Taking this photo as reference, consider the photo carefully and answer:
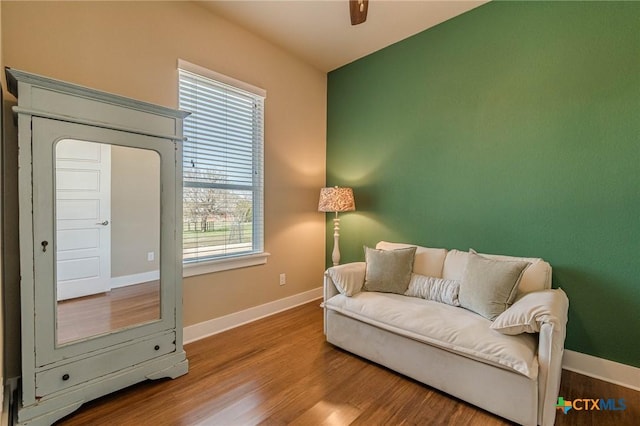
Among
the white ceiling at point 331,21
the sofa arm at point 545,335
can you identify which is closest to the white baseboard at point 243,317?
the sofa arm at point 545,335

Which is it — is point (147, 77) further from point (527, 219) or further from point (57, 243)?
point (527, 219)

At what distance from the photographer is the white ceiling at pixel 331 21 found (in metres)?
2.50

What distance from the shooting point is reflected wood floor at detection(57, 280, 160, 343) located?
64.4 inches

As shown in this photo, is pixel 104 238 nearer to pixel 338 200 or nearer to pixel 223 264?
pixel 223 264

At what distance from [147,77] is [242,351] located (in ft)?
7.68

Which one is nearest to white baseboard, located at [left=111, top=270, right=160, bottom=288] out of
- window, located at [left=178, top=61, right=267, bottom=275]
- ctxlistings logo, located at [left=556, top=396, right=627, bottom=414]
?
window, located at [left=178, top=61, right=267, bottom=275]

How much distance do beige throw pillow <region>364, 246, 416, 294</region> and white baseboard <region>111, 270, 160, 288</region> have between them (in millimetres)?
1695

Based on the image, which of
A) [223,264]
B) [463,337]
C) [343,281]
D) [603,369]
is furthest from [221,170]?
[603,369]

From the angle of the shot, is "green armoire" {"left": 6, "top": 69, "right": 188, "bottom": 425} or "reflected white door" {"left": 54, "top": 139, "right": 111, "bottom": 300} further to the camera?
"reflected white door" {"left": 54, "top": 139, "right": 111, "bottom": 300}

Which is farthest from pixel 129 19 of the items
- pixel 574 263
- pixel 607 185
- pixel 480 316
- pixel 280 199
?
pixel 574 263

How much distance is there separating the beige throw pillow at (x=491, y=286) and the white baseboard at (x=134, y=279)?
2241mm

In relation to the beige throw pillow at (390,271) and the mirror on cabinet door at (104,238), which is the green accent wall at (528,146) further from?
the mirror on cabinet door at (104,238)

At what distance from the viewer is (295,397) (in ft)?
5.90

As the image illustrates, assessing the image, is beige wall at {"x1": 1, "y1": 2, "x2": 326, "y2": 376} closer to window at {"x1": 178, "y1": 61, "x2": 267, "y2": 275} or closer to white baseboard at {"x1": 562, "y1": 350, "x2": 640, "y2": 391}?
window at {"x1": 178, "y1": 61, "x2": 267, "y2": 275}
